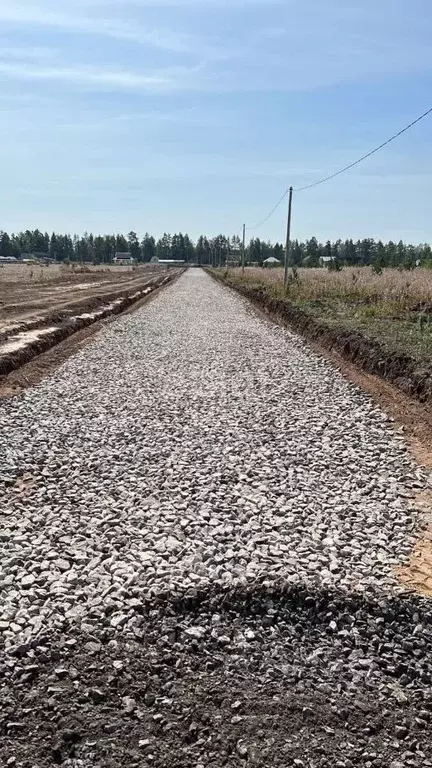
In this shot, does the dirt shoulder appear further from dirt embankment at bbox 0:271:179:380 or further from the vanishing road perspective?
the vanishing road perspective

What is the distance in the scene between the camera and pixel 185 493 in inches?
276

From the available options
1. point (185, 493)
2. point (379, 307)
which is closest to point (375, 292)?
point (379, 307)

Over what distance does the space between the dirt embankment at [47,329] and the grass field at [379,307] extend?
9033mm

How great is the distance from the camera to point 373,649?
14.5ft

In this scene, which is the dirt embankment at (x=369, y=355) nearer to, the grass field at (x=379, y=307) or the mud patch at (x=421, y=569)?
the grass field at (x=379, y=307)

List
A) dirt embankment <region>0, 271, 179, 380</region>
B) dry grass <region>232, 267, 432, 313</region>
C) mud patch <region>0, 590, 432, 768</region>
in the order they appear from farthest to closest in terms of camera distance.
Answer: dry grass <region>232, 267, 432, 313</region>, dirt embankment <region>0, 271, 179, 380</region>, mud patch <region>0, 590, 432, 768</region>

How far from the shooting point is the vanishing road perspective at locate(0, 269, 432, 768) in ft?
11.8

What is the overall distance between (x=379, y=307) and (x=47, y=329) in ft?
40.8

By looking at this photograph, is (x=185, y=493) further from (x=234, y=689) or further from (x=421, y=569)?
(x=234, y=689)

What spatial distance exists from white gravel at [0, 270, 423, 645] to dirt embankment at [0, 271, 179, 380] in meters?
2.97

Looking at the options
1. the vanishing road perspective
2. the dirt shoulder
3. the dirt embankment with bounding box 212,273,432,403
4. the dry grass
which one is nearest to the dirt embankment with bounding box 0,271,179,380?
the dirt shoulder

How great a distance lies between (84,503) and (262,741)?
3685 millimetres

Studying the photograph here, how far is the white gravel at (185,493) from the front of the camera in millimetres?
5160

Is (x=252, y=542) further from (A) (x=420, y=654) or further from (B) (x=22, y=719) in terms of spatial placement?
(B) (x=22, y=719)
